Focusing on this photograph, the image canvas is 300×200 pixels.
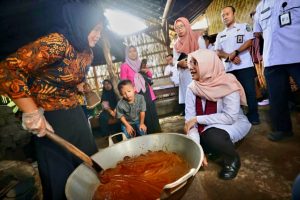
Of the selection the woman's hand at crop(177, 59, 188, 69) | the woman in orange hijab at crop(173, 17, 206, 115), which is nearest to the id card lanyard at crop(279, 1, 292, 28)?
A: the woman in orange hijab at crop(173, 17, 206, 115)

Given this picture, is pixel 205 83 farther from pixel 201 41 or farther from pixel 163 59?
pixel 163 59

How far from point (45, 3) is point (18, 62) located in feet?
1.48

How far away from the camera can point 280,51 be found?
2686 millimetres

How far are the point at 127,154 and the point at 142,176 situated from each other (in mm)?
315

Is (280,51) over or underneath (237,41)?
underneath

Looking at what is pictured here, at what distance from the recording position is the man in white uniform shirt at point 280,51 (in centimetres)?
256

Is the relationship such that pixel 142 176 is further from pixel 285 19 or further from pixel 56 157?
pixel 285 19

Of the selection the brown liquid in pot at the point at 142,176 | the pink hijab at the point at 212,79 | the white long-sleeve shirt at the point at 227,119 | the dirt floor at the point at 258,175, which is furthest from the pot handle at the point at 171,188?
the pink hijab at the point at 212,79

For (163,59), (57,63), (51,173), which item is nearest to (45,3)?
(57,63)

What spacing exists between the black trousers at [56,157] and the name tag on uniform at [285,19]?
2752mm

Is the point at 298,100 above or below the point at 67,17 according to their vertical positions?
below

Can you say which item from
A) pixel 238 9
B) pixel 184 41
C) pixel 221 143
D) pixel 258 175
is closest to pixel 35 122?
pixel 221 143

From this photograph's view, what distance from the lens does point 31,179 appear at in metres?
2.17

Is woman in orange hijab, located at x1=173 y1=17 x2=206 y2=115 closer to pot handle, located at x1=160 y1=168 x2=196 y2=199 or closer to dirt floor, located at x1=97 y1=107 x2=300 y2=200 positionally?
dirt floor, located at x1=97 y1=107 x2=300 y2=200
